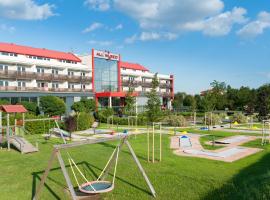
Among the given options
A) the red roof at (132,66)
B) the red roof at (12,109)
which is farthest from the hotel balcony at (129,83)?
the red roof at (12,109)

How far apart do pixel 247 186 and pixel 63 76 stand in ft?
152

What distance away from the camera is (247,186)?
30.7 feet

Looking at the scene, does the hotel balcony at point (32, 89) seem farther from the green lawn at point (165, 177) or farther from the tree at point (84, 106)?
the green lawn at point (165, 177)

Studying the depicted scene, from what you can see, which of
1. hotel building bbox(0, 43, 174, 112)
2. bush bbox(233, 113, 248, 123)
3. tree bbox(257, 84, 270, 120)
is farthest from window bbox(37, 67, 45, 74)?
tree bbox(257, 84, 270, 120)

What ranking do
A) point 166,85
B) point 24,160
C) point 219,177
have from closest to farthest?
point 219,177, point 24,160, point 166,85

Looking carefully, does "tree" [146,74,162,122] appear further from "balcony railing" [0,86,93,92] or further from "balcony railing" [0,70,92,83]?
"balcony railing" [0,70,92,83]

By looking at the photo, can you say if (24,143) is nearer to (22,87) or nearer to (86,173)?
(86,173)

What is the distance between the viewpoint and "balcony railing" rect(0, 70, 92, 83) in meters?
Answer: 44.3

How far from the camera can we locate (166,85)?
257 ft

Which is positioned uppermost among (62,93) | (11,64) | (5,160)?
(11,64)

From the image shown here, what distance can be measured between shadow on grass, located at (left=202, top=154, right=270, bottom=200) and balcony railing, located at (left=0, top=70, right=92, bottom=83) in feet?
135

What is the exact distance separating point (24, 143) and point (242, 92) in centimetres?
5039

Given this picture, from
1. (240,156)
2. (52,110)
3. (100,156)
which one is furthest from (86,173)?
(52,110)

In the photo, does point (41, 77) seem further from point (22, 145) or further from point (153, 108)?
point (153, 108)
